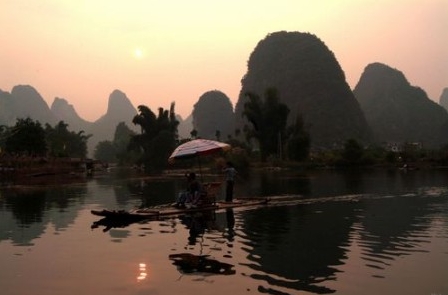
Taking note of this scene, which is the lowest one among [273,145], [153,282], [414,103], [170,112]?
[153,282]

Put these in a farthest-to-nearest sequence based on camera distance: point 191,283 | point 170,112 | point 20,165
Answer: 1. point 170,112
2. point 20,165
3. point 191,283

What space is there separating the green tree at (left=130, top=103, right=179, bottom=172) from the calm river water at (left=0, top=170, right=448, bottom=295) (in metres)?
69.6

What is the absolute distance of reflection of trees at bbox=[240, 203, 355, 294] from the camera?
9.65 metres

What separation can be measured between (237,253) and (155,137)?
8170 cm

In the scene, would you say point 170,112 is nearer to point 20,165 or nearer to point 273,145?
point 273,145

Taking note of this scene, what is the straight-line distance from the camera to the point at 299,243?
13.1 metres

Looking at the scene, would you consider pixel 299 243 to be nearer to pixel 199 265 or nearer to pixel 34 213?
pixel 199 265

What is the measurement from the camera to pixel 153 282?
9.35 metres

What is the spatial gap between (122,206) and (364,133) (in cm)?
14504

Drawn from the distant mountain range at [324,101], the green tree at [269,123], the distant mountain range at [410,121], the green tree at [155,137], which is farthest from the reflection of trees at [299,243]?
the distant mountain range at [410,121]

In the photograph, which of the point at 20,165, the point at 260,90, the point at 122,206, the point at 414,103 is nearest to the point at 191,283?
the point at 122,206

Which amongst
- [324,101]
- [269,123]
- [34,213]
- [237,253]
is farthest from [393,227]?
[324,101]

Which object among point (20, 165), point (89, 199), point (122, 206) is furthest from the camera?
point (20, 165)

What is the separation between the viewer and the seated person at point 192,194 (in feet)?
61.9
